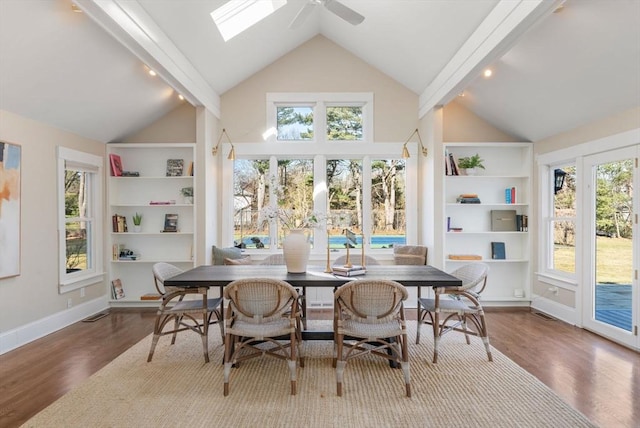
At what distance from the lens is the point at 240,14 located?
12.9 feet

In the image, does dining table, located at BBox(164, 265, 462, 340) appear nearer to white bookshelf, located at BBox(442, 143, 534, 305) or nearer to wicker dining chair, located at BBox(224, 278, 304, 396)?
wicker dining chair, located at BBox(224, 278, 304, 396)

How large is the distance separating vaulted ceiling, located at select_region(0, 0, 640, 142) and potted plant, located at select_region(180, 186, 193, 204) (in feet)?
3.81

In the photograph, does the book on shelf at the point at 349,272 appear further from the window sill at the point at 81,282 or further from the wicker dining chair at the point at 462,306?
the window sill at the point at 81,282

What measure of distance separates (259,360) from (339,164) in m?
3.19

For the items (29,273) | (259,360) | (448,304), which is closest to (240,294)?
(259,360)

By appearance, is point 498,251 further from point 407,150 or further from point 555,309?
point 407,150

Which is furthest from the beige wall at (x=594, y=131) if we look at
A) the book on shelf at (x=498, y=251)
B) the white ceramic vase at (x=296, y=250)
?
the white ceramic vase at (x=296, y=250)

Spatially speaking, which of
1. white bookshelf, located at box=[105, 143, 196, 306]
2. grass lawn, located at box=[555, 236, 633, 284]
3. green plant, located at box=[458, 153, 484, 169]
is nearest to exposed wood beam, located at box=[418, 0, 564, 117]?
green plant, located at box=[458, 153, 484, 169]

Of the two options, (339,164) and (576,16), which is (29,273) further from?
(576,16)

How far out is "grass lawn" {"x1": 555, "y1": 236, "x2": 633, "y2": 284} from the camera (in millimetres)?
3660

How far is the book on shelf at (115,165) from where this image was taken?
4996 millimetres

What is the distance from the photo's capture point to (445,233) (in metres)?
4.96

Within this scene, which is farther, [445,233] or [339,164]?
[339,164]

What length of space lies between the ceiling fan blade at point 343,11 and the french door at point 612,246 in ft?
10.0
